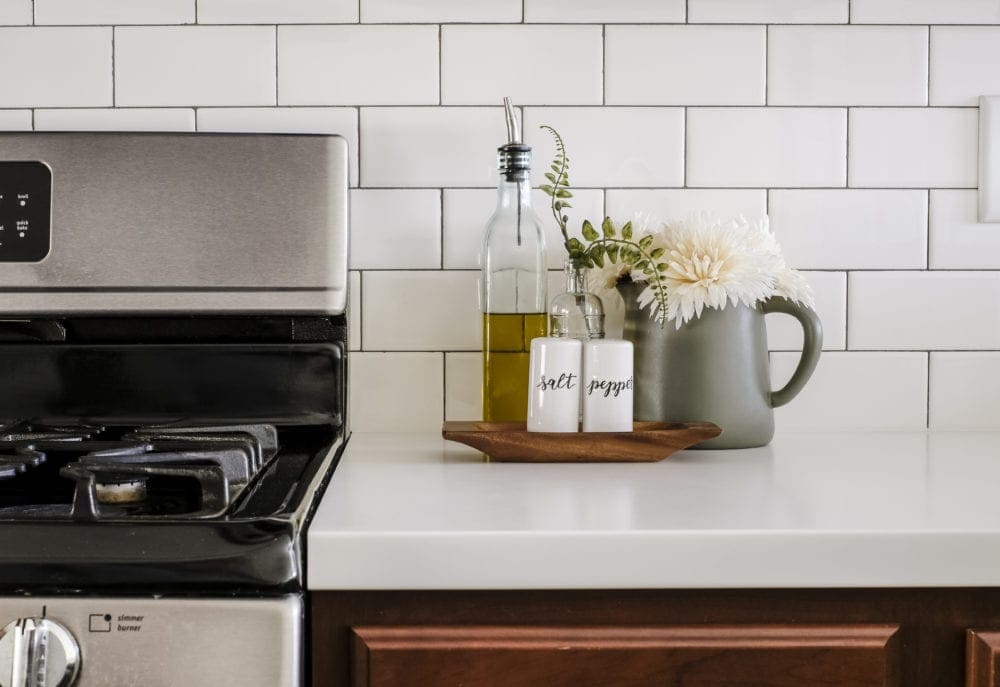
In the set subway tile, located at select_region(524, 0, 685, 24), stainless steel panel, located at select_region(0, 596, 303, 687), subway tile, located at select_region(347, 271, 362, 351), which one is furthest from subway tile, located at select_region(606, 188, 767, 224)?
stainless steel panel, located at select_region(0, 596, 303, 687)

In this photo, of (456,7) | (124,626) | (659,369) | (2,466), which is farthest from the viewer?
(456,7)

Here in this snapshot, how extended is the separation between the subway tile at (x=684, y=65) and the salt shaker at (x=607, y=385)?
401 mm

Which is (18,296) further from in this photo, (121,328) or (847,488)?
(847,488)

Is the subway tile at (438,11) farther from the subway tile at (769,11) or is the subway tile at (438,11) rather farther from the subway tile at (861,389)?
the subway tile at (861,389)

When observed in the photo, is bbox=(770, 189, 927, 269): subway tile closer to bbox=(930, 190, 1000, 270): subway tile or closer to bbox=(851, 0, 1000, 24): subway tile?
bbox=(930, 190, 1000, 270): subway tile

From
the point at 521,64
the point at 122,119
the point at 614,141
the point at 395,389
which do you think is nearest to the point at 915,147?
the point at 614,141

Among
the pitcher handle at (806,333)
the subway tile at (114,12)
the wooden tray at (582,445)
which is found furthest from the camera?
the subway tile at (114,12)

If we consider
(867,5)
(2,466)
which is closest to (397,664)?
(2,466)

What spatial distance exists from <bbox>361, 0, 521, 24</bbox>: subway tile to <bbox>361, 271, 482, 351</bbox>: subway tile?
0.33 metres

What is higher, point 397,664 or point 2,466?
point 2,466

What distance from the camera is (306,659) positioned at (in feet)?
2.25

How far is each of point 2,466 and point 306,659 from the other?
1.14 feet

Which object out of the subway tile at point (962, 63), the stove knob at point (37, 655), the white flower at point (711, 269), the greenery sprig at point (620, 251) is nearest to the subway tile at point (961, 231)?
the subway tile at point (962, 63)

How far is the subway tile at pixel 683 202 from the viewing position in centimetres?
124
